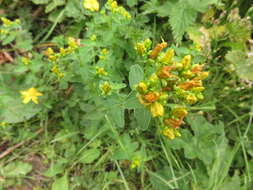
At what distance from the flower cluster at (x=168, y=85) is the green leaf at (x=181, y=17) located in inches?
25.5

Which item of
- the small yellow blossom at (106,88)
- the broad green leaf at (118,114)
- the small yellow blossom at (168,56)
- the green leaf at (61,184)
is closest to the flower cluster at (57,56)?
the small yellow blossom at (106,88)

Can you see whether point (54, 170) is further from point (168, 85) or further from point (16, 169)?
point (168, 85)

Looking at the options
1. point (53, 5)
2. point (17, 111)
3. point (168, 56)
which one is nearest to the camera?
point (168, 56)

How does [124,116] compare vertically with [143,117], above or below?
below

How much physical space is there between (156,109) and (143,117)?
0.37 feet

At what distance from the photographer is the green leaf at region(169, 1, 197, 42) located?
213 cm

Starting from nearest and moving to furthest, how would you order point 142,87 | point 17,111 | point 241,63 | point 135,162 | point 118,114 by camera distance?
point 142,87 → point 118,114 → point 135,162 → point 241,63 → point 17,111

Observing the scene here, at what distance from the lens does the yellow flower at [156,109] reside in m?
1.39

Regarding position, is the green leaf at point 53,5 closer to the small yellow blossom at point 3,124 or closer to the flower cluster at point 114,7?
the flower cluster at point 114,7

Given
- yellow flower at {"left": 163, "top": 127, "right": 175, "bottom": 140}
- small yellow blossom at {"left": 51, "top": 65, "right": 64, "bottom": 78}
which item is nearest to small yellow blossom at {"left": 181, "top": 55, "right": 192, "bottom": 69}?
yellow flower at {"left": 163, "top": 127, "right": 175, "bottom": 140}

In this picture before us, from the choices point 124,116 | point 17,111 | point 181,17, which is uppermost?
point 181,17

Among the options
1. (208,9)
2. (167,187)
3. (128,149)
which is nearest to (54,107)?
(128,149)

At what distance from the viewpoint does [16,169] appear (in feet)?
7.69

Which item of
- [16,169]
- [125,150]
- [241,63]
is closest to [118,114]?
[125,150]
